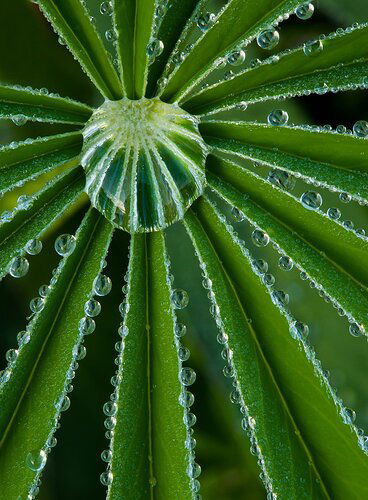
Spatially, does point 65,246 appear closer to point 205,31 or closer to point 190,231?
point 190,231

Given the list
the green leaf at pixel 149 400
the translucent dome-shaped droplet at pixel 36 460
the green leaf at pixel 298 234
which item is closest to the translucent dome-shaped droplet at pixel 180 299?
the green leaf at pixel 149 400

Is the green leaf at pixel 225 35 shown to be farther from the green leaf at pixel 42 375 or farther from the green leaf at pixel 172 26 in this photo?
the green leaf at pixel 42 375

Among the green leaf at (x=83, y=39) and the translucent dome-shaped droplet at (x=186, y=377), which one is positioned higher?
the green leaf at (x=83, y=39)

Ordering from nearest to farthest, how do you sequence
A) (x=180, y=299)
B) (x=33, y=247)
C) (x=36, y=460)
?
1. (x=36, y=460)
2. (x=33, y=247)
3. (x=180, y=299)

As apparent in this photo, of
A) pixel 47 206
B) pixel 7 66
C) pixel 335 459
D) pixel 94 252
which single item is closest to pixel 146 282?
pixel 94 252

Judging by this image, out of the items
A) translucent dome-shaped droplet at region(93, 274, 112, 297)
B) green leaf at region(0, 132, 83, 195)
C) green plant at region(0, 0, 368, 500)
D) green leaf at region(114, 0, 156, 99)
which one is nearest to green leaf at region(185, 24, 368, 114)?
green plant at region(0, 0, 368, 500)

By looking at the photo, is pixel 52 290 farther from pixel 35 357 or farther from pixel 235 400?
pixel 235 400

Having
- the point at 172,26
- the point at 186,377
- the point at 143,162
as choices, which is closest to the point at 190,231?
the point at 143,162
